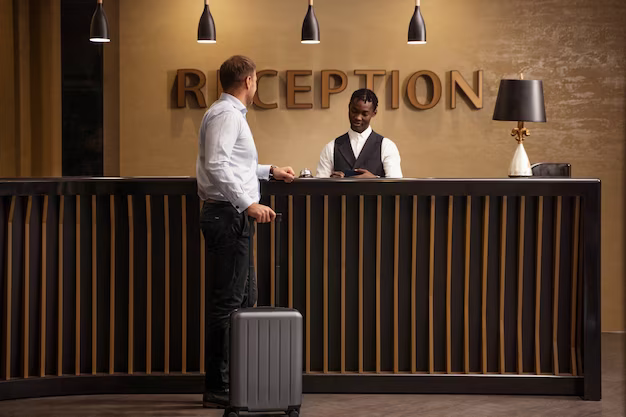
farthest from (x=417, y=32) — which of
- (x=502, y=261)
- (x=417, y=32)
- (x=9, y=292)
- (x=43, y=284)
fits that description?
(x=9, y=292)

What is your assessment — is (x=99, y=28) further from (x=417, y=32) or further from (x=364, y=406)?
(x=364, y=406)

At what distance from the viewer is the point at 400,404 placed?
4.56m

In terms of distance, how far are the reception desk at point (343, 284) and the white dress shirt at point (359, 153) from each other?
1.38 meters

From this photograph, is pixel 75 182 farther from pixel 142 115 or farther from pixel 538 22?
pixel 538 22

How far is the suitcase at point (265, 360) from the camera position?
4074mm

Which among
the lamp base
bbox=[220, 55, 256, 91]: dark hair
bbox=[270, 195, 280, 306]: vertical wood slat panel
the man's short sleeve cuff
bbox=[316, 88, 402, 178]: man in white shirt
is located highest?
bbox=[220, 55, 256, 91]: dark hair

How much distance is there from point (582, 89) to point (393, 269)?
3.04 metres

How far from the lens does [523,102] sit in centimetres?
558

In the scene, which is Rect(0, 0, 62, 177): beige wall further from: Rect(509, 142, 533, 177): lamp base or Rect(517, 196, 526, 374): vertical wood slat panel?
Rect(517, 196, 526, 374): vertical wood slat panel

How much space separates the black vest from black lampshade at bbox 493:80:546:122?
88 centimetres

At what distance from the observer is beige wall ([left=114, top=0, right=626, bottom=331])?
6902 mm

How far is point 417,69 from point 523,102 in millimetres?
1628

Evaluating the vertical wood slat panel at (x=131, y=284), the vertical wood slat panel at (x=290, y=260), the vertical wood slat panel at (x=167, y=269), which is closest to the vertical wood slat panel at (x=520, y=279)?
the vertical wood slat panel at (x=290, y=260)

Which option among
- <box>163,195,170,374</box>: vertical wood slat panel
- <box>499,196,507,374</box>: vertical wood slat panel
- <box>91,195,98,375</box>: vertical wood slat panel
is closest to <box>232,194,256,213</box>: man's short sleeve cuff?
<box>163,195,170,374</box>: vertical wood slat panel
